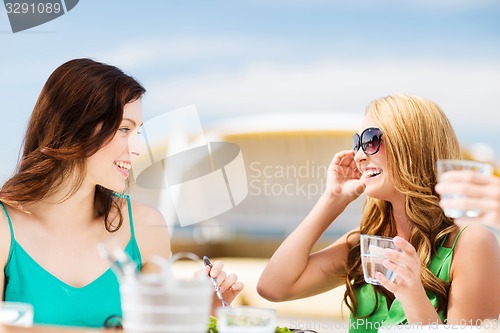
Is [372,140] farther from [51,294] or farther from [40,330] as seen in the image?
[40,330]

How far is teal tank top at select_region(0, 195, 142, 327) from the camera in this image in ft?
6.02

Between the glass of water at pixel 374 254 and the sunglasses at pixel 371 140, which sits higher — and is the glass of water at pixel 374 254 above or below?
below

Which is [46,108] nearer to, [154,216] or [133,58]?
[154,216]

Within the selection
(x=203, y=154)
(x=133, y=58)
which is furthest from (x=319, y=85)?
(x=133, y=58)

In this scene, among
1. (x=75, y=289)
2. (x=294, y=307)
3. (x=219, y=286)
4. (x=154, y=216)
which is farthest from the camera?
(x=294, y=307)

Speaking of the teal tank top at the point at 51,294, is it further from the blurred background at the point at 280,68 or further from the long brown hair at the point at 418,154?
the blurred background at the point at 280,68

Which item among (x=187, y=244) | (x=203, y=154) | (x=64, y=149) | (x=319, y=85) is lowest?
(x=187, y=244)

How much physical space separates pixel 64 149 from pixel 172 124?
1.98 m

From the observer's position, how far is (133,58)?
12.7 ft

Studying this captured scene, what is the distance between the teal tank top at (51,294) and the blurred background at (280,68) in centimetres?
176

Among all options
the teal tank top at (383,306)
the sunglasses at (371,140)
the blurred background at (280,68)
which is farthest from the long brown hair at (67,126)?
the blurred background at (280,68)

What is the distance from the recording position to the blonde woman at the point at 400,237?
76.0 inches

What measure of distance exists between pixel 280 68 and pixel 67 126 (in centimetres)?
237

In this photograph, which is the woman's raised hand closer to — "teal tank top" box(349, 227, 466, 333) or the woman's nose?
"teal tank top" box(349, 227, 466, 333)
